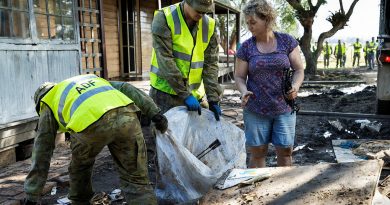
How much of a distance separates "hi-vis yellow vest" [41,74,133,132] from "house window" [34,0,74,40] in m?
2.96

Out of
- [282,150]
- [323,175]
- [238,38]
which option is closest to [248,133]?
[282,150]

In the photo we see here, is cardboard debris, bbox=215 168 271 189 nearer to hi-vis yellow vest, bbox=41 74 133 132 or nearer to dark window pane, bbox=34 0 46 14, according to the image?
hi-vis yellow vest, bbox=41 74 133 132

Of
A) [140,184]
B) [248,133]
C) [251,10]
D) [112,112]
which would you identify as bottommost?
[140,184]

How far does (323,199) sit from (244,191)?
0.47m

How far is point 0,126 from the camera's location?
4.41 metres

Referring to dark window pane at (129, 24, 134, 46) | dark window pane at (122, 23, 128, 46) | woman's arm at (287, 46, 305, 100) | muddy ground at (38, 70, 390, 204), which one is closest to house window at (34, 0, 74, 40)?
muddy ground at (38, 70, 390, 204)

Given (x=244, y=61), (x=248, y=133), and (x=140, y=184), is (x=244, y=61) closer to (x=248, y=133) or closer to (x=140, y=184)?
(x=248, y=133)

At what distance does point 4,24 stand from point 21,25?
0.31m

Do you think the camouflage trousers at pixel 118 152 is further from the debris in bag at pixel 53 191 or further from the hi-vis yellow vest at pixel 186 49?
the debris in bag at pixel 53 191

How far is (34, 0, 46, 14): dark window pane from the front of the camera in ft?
16.9

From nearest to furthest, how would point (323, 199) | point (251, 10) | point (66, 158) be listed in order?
point (323, 199) < point (251, 10) < point (66, 158)

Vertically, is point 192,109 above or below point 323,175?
above

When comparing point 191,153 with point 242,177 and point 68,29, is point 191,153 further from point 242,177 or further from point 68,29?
point 68,29

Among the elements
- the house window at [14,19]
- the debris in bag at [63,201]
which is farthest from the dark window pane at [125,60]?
the debris in bag at [63,201]
